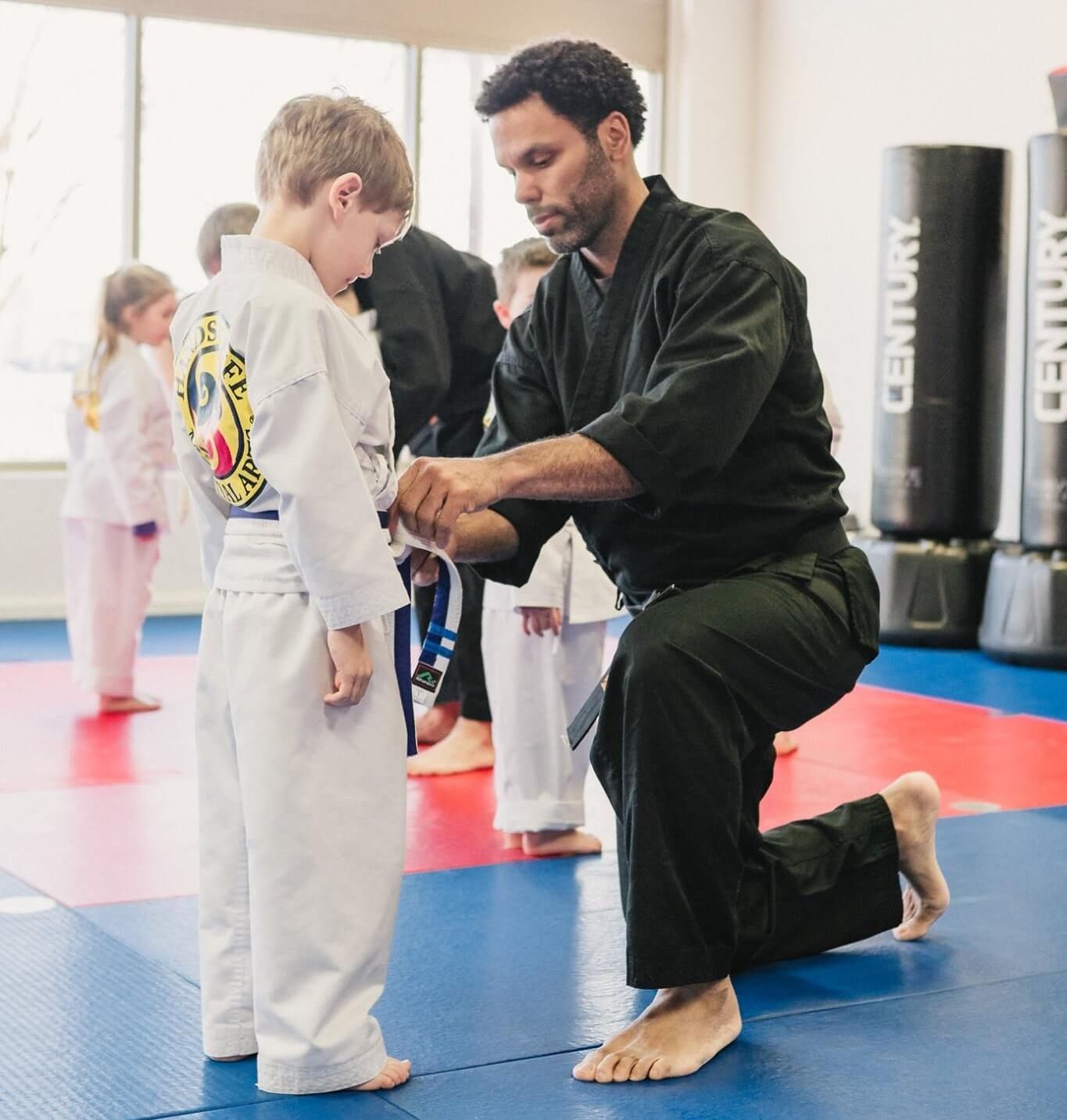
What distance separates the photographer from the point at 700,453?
2.23 metres

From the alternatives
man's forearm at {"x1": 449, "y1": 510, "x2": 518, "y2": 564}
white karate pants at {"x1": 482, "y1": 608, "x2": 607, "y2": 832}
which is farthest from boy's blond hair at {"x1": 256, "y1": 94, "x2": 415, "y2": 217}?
white karate pants at {"x1": 482, "y1": 608, "x2": 607, "y2": 832}

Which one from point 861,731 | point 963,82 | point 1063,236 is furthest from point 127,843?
point 963,82

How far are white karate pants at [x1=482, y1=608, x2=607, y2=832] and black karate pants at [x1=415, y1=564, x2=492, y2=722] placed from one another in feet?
2.64

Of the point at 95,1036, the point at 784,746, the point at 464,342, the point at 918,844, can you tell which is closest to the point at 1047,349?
the point at 784,746

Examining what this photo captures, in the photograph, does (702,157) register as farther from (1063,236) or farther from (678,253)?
(678,253)

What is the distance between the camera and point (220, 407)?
2.04 metres

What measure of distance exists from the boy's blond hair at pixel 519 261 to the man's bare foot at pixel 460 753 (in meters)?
1.16

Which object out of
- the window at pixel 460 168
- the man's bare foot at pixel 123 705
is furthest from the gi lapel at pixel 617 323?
the window at pixel 460 168

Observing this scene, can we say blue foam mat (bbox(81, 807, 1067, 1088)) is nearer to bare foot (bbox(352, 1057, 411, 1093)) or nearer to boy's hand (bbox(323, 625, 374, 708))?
bare foot (bbox(352, 1057, 411, 1093))

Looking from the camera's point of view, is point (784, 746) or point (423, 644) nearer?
point (423, 644)

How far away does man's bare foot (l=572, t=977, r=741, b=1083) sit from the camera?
2.12m

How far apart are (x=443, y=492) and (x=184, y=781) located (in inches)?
85.6

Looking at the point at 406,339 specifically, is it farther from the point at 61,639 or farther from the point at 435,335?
the point at 61,639

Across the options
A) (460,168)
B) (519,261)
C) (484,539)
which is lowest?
(484,539)
